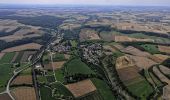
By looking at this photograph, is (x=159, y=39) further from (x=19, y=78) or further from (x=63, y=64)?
(x=19, y=78)

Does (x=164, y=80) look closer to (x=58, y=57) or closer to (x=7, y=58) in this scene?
(x=58, y=57)

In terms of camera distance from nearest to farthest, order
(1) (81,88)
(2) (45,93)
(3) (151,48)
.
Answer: (2) (45,93) → (1) (81,88) → (3) (151,48)

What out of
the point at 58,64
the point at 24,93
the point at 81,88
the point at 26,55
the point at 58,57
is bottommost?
the point at 26,55

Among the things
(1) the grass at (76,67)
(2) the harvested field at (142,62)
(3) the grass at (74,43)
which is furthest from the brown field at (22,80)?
(3) the grass at (74,43)

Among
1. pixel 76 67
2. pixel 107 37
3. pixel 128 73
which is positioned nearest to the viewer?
pixel 128 73

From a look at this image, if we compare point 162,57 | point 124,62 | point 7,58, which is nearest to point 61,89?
point 124,62

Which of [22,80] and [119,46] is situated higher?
[22,80]

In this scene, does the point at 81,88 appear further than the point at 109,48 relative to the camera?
No

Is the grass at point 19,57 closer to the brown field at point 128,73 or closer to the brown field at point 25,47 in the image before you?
the brown field at point 25,47
